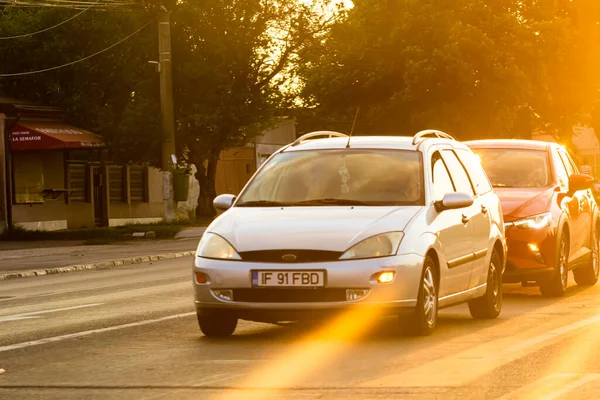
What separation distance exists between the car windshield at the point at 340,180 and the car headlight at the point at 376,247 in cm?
75

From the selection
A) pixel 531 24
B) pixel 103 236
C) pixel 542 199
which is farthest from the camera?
pixel 531 24

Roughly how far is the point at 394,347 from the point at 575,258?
6.28 metres

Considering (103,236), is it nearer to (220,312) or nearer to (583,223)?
(583,223)

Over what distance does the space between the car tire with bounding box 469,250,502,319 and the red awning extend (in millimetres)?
27611

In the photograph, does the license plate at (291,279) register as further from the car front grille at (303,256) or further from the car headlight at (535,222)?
the car headlight at (535,222)

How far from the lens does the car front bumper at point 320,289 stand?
10.7 m

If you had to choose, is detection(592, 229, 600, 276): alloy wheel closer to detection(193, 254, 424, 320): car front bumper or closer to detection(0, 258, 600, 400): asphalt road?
detection(0, 258, 600, 400): asphalt road

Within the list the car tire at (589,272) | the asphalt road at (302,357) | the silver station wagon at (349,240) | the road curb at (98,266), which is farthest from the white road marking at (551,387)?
the road curb at (98,266)

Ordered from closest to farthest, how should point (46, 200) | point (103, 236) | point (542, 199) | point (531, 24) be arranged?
point (542, 199) < point (103, 236) < point (46, 200) < point (531, 24)

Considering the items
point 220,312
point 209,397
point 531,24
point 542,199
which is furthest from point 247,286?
point 531,24

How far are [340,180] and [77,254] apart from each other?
60.5ft

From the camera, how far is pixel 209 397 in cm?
808

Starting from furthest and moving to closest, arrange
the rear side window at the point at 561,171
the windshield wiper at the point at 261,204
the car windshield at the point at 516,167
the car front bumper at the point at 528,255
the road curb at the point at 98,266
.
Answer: the road curb at the point at 98,266
the rear side window at the point at 561,171
the car windshield at the point at 516,167
the car front bumper at the point at 528,255
the windshield wiper at the point at 261,204

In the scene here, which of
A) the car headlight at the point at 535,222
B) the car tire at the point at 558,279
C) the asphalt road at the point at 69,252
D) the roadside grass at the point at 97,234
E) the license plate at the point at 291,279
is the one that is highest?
the license plate at the point at 291,279
